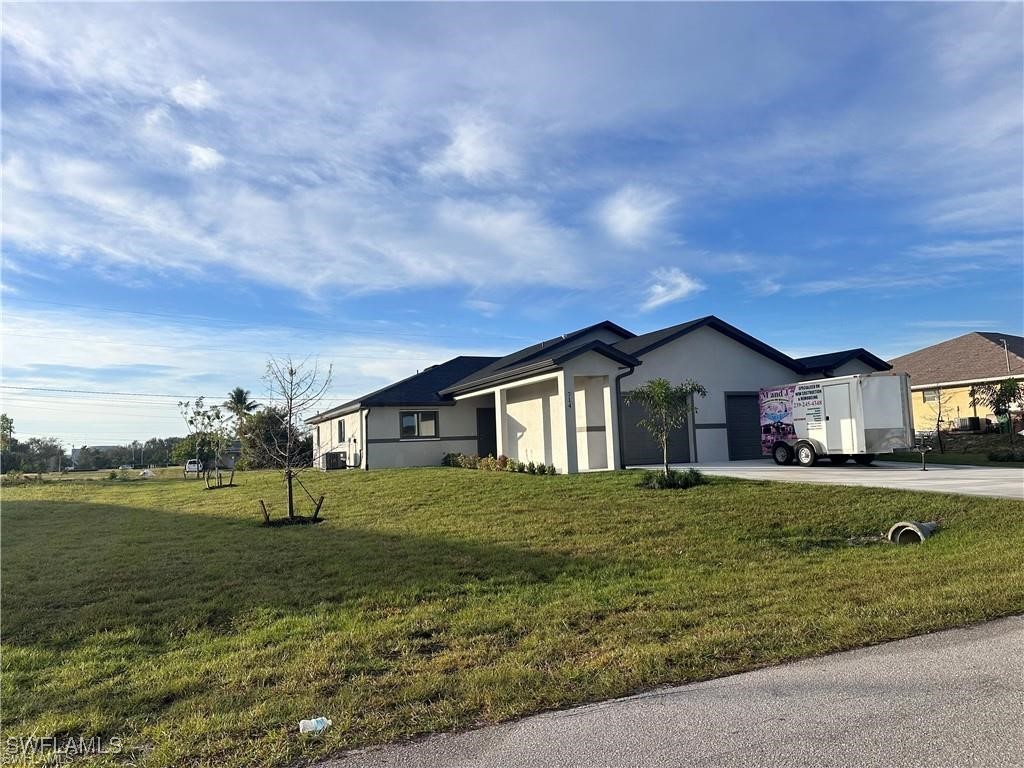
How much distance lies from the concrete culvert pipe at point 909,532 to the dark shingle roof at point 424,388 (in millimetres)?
18895

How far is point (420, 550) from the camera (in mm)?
9344

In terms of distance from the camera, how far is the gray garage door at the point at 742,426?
22438 mm

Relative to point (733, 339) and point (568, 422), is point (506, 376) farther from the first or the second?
point (733, 339)

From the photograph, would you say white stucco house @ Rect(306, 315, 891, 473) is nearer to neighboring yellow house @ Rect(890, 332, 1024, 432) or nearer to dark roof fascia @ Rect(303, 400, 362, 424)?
dark roof fascia @ Rect(303, 400, 362, 424)

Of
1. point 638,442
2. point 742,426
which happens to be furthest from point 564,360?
point 742,426

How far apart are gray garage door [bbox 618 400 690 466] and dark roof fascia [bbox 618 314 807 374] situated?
1.92 m

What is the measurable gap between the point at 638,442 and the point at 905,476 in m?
7.73

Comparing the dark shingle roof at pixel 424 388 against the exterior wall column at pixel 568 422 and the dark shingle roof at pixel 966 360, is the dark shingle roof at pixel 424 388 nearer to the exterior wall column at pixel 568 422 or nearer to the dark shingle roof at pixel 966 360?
the exterior wall column at pixel 568 422

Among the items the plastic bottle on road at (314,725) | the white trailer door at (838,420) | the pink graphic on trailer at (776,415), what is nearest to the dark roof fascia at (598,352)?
the pink graphic on trailer at (776,415)

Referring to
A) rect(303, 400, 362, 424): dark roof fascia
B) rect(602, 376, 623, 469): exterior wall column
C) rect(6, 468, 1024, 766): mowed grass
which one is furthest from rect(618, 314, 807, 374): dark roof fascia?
rect(303, 400, 362, 424): dark roof fascia

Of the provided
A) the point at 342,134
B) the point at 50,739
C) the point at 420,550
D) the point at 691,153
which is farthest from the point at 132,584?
the point at 691,153

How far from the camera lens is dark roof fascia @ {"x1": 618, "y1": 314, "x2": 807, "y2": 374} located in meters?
21.6

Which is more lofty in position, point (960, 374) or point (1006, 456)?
point (960, 374)

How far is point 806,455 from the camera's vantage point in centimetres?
1875
